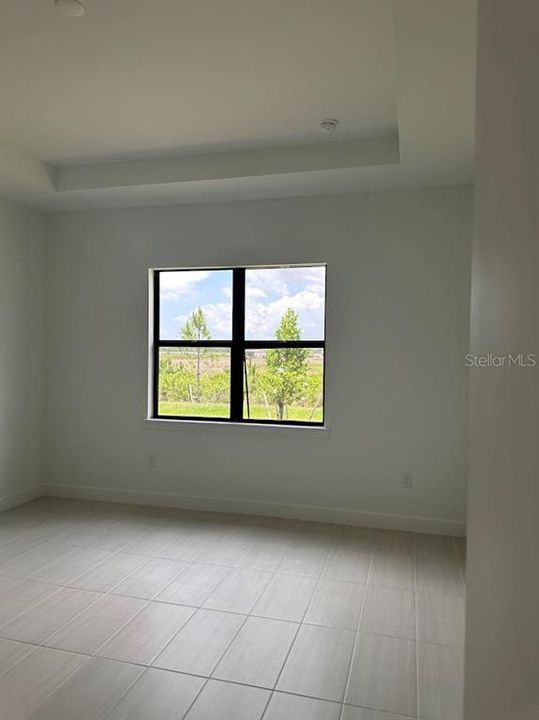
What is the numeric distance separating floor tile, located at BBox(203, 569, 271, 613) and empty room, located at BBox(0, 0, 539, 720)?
0.07 feet

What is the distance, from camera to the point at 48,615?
8.41ft

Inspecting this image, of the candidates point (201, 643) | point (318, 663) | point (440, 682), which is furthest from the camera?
point (201, 643)

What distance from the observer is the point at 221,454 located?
169 inches

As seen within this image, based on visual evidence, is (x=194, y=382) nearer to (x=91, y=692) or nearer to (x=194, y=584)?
(x=194, y=584)

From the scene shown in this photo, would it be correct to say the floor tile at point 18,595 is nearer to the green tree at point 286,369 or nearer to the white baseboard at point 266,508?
the white baseboard at point 266,508

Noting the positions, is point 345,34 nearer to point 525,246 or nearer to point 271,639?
point 525,246

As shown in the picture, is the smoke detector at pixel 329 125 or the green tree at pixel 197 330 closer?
the smoke detector at pixel 329 125

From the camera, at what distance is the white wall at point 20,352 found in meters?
4.35

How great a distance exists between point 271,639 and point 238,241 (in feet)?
9.67

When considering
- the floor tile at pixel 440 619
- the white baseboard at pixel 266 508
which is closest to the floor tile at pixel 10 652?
the floor tile at pixel 440 619

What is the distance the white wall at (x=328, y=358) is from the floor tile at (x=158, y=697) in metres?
2.13

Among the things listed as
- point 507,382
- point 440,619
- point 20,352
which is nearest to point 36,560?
point 20,352

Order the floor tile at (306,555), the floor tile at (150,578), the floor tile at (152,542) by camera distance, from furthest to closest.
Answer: the floor tile at (152,542), the floor tile at (306,555), the floor tile at (150,578)

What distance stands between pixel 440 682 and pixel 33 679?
1631mm
